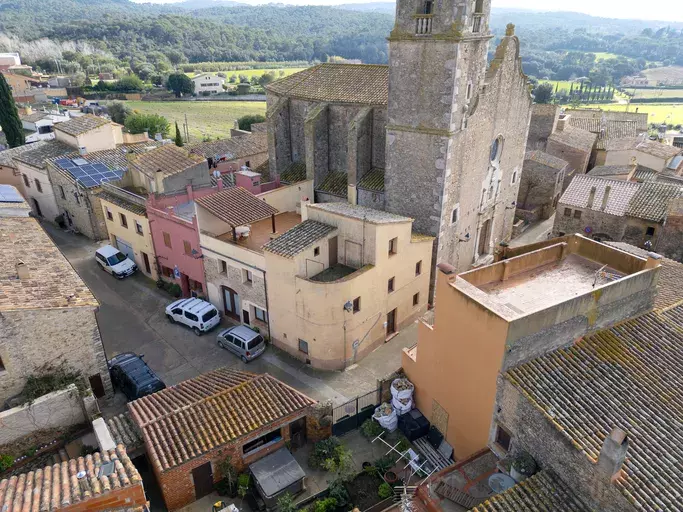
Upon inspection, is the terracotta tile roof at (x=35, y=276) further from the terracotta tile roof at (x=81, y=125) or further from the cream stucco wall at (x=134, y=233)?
the terracotta tile roof at (x=81, y=125)

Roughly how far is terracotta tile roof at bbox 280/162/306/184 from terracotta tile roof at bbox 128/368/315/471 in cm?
1745

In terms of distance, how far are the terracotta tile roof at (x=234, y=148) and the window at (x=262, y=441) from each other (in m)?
31.5

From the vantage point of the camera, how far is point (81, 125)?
139 feet

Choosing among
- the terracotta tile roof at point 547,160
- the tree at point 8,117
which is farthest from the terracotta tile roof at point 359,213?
the tree at point 8,117

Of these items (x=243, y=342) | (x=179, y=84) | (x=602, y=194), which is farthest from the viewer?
(x=179, y=84)

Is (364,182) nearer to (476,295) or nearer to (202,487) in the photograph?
(476,295)

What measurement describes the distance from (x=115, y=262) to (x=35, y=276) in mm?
12262

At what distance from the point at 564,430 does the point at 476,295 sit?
4.87 meters

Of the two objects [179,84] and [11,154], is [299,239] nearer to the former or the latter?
[11,154]

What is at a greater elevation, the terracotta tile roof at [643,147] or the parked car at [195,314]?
the terracotta tile roof at [643,147]

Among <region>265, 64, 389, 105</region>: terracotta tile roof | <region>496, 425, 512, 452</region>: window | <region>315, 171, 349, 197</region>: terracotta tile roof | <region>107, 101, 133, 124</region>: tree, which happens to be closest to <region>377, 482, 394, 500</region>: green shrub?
<region>496, 425, 512, 452</region>: window

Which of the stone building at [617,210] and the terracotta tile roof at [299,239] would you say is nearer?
the terracotta tile roof at [299,239]

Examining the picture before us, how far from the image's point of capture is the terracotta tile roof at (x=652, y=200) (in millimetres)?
31750

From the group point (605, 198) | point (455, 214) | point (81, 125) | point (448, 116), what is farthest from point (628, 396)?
point (81, 125)
